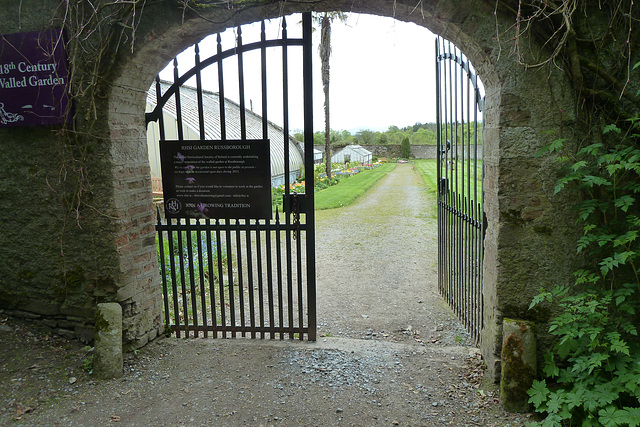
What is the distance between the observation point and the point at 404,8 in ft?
10.3

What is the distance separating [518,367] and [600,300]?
2.37 feet

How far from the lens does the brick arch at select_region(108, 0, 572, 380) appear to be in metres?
3.03

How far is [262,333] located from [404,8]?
3146 millimetres

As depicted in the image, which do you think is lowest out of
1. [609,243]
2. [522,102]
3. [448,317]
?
[448,317]

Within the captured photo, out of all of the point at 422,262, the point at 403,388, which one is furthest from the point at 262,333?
the point at 422,262

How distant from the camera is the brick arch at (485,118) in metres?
3.03

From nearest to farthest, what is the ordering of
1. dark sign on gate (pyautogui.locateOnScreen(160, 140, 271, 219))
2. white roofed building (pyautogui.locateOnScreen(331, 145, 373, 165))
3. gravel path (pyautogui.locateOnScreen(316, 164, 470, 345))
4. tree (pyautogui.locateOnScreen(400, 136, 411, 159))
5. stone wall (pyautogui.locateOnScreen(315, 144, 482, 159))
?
dark sign on gate (pyautogui.locateOnScreen(160, 140, 271, 219)) → gravel path (pyautogui.locateOnScreen(316, 164, 470, 345)) → white roofed building (pyautogui.locateOnScreen(331, 145, 373, 165)) → tree (pyautogui.locateOnScreen(400, 136, 411, 159)) → stone wall (pyautogui.locateOnScreen(315, 144, 482, 159))

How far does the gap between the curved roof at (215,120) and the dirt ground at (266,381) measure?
6.13m

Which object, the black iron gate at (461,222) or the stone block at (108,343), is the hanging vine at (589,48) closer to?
the black iron gate at (461,222)

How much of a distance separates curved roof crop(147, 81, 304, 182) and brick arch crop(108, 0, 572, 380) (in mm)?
5621

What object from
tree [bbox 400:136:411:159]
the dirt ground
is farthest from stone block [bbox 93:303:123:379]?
tree [bbox 400:136:411:159]

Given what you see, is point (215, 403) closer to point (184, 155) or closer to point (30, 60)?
point (184, 155)

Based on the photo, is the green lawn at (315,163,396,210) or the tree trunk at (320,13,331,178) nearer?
the green lawn at (315,163,396,210)

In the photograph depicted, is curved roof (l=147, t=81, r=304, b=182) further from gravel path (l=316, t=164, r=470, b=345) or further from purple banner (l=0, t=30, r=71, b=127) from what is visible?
purple banner (l=0, t=30, r=71, b=127)
